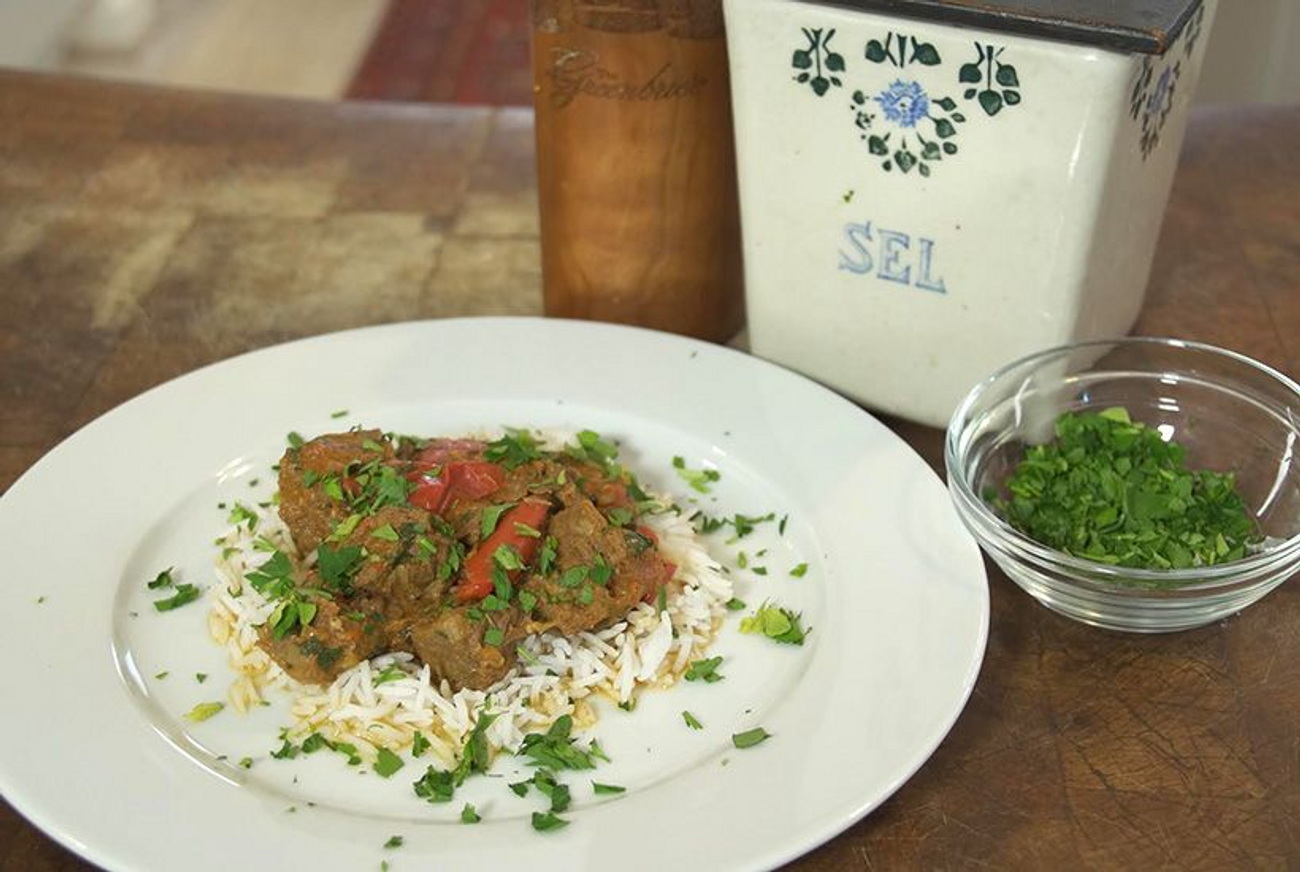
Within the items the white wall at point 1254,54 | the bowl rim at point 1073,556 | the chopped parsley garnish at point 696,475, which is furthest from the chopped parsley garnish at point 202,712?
the white wall at point 1254,54

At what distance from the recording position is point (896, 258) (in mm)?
1586

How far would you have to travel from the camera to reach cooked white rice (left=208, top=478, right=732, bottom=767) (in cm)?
129

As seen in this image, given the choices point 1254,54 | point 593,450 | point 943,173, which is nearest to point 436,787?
point 593,450

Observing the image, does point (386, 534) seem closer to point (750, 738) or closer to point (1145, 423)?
point (750, 738)

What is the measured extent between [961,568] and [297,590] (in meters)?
0.58

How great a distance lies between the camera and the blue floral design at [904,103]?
1463 mm

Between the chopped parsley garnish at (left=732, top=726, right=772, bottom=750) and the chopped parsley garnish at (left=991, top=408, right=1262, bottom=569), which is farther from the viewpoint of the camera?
the chopped parsley garnish at (left=991, top=408, right=1262, bottom=569)

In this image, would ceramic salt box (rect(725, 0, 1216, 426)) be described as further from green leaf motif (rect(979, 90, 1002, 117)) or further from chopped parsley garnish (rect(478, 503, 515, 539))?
chopped parsley garnish (rect(478, 503, 515, 539))

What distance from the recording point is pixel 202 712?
4.30 ft

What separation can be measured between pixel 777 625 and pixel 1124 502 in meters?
0.35

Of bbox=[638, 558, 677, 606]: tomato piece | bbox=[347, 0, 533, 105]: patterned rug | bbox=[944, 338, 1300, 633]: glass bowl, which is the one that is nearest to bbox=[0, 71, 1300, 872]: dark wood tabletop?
bbox=[944, 338, 1300, 633]: glass bowl

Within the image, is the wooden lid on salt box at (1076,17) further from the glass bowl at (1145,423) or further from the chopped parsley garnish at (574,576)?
the chopped parsley garnish at (574,576)

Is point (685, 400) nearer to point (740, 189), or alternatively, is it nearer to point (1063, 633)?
point (740, 189)

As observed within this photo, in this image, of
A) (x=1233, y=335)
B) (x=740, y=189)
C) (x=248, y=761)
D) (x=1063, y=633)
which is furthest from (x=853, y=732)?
(x=1233, y=335)
